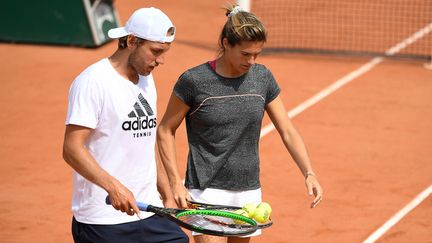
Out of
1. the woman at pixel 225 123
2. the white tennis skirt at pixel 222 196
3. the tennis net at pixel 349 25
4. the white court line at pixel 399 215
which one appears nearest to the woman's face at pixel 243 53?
the woman at pixel 225 123

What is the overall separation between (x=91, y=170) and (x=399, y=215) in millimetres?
5019

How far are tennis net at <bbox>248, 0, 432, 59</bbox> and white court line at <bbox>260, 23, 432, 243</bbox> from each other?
0.04 meters

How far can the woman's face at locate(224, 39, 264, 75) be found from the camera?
231 inches

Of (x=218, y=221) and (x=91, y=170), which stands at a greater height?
(x=91, y=170)

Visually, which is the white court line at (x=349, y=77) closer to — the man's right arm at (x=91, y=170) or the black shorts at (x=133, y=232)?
the black shorts at (x=133, y=232)

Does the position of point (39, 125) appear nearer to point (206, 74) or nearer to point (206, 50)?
point (206, 50)

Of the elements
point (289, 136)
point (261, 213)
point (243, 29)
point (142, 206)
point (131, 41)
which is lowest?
point (261, 213)

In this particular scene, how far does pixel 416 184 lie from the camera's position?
398 inches

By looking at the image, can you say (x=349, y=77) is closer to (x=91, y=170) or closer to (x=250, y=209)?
(x=250, y=209)

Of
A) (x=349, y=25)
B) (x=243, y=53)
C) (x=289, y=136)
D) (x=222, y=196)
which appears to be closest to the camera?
(x=243, y=53)

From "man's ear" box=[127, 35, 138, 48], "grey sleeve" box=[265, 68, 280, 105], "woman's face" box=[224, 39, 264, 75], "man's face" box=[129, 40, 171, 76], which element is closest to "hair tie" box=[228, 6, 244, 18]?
"woman's face" box=[224, 39, 264, 75]

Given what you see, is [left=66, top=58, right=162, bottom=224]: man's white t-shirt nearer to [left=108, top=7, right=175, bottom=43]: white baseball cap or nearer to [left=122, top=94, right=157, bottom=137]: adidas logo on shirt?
[left=122, top=94, right=157, bottom=137]: adidas logo on shirt

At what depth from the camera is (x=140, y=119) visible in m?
5.43

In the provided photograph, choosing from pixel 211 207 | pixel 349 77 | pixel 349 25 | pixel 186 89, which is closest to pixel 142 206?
pixel 211 207
